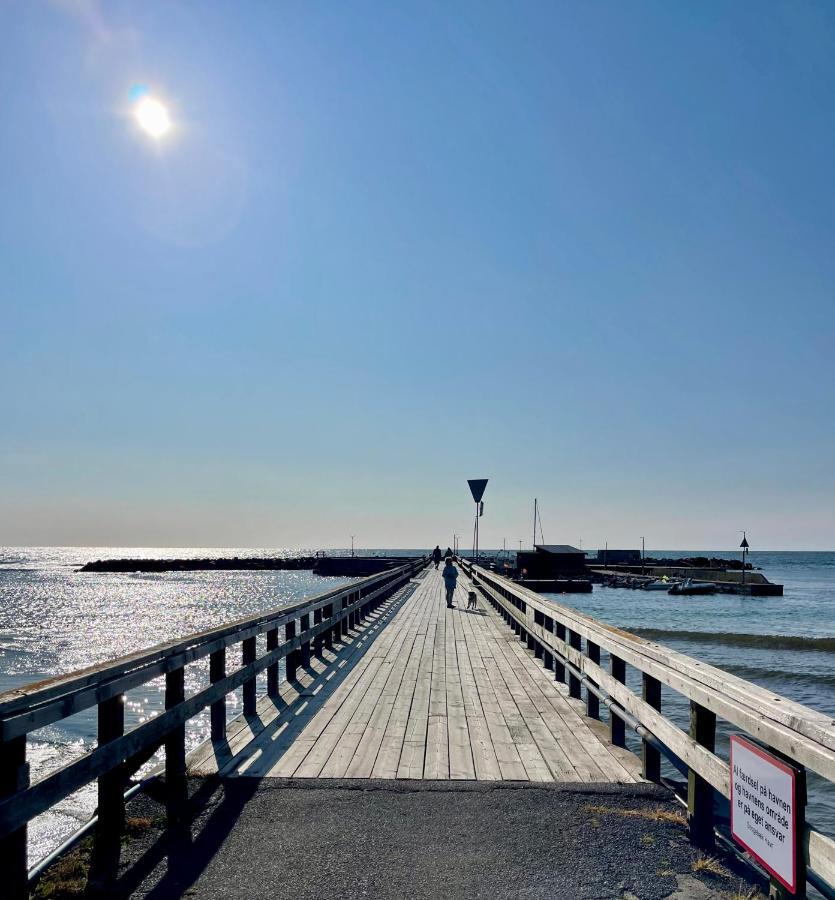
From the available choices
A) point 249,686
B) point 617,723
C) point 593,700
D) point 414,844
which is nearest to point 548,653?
point 593,700

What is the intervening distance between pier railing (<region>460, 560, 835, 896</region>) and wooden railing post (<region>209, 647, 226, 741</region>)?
11.4 ft

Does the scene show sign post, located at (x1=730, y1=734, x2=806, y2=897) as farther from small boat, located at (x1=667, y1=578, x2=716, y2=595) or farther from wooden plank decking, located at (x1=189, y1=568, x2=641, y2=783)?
small boat, located at (x1=667, y1=578, x2=716, y2=595)

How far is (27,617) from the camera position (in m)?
47.6

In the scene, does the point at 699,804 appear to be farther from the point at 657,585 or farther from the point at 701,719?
the point at 657,585

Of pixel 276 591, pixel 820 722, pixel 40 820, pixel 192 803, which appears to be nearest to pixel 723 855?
pixel 820 722

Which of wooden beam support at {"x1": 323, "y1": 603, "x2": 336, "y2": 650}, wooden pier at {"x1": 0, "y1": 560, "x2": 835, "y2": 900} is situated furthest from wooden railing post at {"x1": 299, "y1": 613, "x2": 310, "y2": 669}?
wooden beam support at {"x1": 323, "y1": 603, "x2": 336, "y2": 650}

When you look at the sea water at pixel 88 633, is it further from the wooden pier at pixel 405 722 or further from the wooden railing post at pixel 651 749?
the wooden railing post at pixel 651 749

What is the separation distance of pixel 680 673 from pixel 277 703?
16.6ft

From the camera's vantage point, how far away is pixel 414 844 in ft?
14.7

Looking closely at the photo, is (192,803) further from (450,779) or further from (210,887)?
(450,779)

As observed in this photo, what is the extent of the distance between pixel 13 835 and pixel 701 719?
3702mm

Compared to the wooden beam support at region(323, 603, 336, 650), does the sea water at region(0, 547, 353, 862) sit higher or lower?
lower

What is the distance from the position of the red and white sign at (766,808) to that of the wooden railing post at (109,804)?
331 cm

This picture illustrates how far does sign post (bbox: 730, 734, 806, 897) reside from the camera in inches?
122
